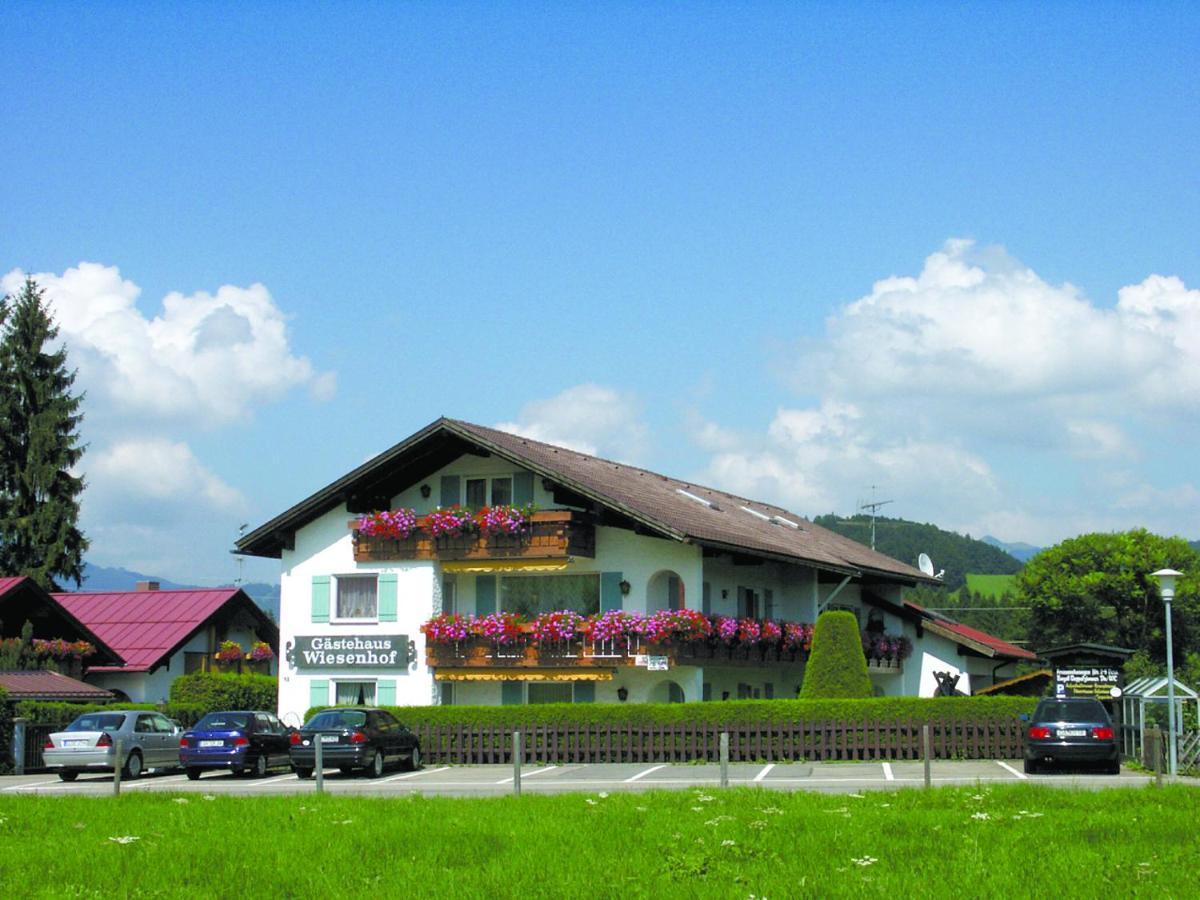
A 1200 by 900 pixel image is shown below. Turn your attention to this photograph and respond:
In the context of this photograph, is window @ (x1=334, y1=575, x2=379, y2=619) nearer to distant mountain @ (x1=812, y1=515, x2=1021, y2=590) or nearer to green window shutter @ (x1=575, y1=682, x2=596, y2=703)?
green window shutter @ (x1=575, y1=682, x2=596, y2=703)

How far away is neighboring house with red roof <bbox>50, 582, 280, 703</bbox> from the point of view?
5331 centimetres

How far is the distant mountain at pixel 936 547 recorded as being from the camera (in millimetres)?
136000

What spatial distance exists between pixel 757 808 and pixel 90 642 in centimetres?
3468

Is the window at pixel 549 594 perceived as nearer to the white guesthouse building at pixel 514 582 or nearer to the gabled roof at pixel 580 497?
the white guesthouse building at pixel 514 582

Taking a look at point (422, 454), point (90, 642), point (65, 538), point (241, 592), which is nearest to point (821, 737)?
point (422, 454)

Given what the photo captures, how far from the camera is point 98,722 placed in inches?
1316

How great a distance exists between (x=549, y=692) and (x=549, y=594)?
2852 millimetres

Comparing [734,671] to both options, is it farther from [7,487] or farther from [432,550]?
[7,487]

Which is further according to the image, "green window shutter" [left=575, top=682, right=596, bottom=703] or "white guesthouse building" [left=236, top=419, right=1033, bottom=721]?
"green window shutter" [left=575, top=682, right=596, bottom=703]

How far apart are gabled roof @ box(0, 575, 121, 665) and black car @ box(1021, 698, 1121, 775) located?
1181 inches

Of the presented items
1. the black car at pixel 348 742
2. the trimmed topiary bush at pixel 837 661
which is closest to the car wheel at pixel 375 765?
the black car at pixel 348 742

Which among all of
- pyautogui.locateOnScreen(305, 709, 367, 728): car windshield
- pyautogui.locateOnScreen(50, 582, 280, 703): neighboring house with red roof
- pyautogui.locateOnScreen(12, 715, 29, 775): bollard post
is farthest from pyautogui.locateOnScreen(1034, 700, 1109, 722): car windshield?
pyautogui.locateOnScreen(50, 582, 280, 703): neighboring house with red roof

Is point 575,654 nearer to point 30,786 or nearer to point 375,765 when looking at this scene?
point 375,765

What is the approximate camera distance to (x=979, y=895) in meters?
11.8
